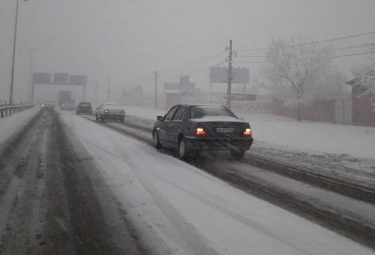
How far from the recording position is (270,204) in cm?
461

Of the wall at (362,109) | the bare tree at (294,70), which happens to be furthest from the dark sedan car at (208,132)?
the bare tree at (294,70)

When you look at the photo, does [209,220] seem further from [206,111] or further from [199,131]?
[206,111]

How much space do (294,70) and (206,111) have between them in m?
31.6

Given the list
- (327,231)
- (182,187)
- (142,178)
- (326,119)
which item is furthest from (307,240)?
(326,119)

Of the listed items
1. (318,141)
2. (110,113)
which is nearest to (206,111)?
(318,141)

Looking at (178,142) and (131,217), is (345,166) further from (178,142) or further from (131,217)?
(131,217)

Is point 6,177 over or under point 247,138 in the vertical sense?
under

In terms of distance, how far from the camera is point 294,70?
37.2 meters

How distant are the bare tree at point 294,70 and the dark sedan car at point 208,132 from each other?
1176 inches

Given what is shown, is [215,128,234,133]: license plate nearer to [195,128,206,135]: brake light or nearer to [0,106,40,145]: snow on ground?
[195,128,206,135]: brake light

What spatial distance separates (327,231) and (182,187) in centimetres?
250

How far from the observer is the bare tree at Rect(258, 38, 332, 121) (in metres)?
36.5

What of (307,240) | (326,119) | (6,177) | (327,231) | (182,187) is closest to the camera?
(307,240)

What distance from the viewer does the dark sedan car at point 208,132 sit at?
7984 millimetres
